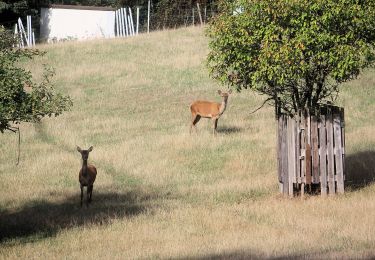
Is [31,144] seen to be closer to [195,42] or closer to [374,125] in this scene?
[374,125]

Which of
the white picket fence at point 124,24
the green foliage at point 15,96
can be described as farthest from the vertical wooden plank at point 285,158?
the white picket fence at point 124,24

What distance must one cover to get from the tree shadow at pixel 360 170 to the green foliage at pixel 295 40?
2405 millimetres

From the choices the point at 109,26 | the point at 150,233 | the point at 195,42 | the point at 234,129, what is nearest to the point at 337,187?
the point at 150,233

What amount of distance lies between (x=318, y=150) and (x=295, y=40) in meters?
2.50

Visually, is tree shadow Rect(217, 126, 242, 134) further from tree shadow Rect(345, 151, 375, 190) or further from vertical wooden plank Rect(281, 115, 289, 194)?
vertical wooden plank Rect(281, 115, 289, 194)

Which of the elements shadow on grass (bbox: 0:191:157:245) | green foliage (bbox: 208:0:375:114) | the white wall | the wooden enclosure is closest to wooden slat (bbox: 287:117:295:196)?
the wooden enclosure

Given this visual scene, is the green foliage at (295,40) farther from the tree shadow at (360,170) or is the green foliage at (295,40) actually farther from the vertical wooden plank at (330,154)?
the tree shadow at (360,170)

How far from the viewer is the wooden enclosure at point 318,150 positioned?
16.9 meters

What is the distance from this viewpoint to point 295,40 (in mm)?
16297

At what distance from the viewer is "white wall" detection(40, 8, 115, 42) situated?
2224 inches

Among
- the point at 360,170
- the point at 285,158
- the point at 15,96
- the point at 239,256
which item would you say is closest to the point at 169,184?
the point at 285,158

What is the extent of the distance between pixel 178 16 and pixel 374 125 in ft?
111

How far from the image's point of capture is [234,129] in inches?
1043

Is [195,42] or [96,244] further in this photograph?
[195,42]
